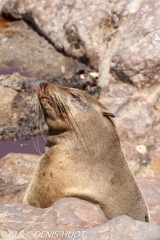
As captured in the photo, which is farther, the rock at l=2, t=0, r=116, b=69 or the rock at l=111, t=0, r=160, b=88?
the rock at l=2, t=0, r=116, b=69

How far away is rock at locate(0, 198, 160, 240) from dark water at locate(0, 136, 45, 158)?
3.31 meters

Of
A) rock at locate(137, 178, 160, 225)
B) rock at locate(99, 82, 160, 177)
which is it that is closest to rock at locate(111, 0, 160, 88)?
rock at locate(99, 82, 160, 177)

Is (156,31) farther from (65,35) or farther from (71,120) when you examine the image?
(71,120)

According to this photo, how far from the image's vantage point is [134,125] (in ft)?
21.2

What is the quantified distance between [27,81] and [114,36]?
4.75ft

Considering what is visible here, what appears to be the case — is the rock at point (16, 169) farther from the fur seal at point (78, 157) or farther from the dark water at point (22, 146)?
the fur seal at point (78, 157)

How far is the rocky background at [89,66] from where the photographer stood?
20.6ft

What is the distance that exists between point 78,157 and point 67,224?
110 centimetres

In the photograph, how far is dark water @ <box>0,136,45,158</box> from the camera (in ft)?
22.6

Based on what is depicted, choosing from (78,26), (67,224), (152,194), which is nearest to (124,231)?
(67,224)

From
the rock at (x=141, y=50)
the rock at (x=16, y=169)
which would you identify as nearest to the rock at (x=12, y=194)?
the rock at (x=16, y=169)

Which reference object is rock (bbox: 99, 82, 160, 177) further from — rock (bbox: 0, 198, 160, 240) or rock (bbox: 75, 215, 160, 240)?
rock (bbox: 75, 215, 160, 240)

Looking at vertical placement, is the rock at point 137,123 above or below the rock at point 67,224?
below

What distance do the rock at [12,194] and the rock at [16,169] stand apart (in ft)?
3.82
